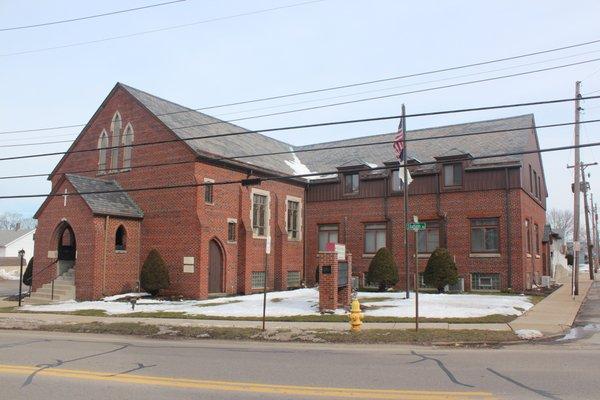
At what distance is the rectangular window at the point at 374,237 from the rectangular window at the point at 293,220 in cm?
417

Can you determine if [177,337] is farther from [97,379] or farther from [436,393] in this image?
[436,393]

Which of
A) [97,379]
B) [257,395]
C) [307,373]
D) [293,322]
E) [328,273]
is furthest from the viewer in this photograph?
[328,273]

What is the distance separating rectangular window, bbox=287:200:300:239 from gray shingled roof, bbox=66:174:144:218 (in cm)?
886

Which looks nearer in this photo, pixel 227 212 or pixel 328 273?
pixel 328 273

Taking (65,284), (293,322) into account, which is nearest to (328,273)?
(293,322)

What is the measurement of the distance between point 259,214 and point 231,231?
2449 mm

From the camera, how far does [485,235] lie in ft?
92.7

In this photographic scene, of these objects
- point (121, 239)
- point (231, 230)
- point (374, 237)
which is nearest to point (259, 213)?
point (231, 230)

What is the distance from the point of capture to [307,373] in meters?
9.09

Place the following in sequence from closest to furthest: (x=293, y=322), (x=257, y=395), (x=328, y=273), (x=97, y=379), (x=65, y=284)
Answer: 1. (x=257, y=395)
2. (x=97, y=379)
3. (x=293, y=322)
4. (x=328, y=273)
5. (x=65, y=284)

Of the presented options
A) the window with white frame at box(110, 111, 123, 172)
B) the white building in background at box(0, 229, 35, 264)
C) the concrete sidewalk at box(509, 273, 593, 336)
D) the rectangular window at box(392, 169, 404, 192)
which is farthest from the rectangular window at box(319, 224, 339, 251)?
the white building in background at box(0, 229, 35, 264)

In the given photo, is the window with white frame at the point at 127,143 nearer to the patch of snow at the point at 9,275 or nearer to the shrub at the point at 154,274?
the shrub at the point at 154,274

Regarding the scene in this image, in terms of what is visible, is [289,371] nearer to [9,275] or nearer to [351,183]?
[351,183]

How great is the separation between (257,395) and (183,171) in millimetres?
19376
